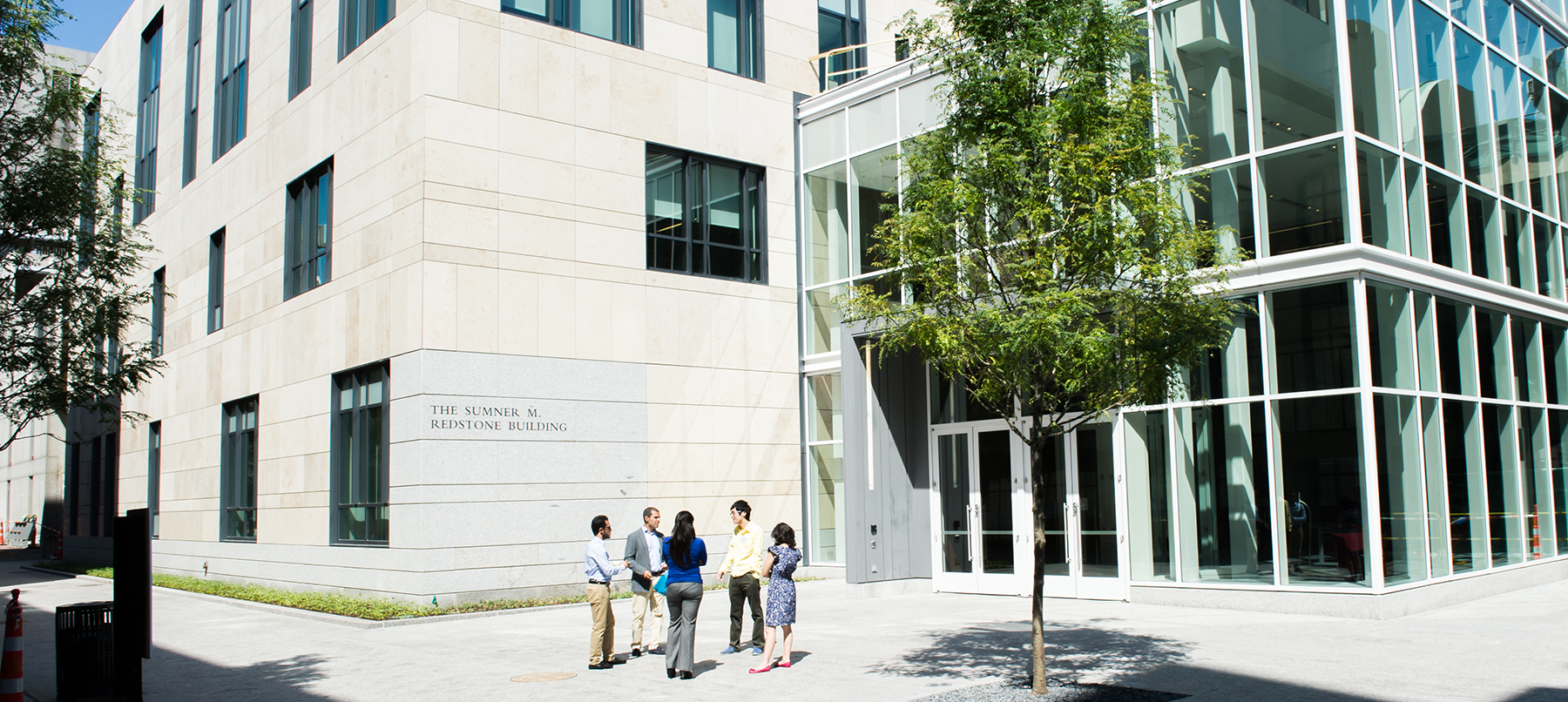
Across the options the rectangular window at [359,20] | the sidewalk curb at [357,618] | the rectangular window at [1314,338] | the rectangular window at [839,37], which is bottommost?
the sidewalk curb at [357,618]

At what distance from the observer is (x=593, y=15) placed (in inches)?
767

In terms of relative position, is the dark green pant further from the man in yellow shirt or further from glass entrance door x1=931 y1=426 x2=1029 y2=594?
glass entrance door x1=931 y1=426 x2=1029 y2=594

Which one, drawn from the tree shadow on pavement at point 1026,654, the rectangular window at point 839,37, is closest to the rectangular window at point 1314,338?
the tree shadow on pavement at point 1026,654

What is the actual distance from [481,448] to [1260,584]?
11199mm

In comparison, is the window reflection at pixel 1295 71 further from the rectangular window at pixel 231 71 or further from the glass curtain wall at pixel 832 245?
the rectangular window at pixel 231 71

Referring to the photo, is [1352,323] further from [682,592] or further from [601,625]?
[601,625]

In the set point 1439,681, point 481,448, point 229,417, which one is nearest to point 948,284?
point 1439,681

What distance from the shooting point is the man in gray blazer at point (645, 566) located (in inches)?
449

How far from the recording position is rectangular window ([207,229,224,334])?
976 inches

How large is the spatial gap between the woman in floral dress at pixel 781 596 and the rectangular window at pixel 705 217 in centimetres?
943

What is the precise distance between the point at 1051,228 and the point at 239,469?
765 inches

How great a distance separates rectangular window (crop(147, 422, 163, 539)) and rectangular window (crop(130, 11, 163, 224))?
6232mm

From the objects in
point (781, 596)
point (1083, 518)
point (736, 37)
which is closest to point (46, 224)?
point (736, 37)

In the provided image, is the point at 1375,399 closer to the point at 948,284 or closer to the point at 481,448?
the point at 948,284
